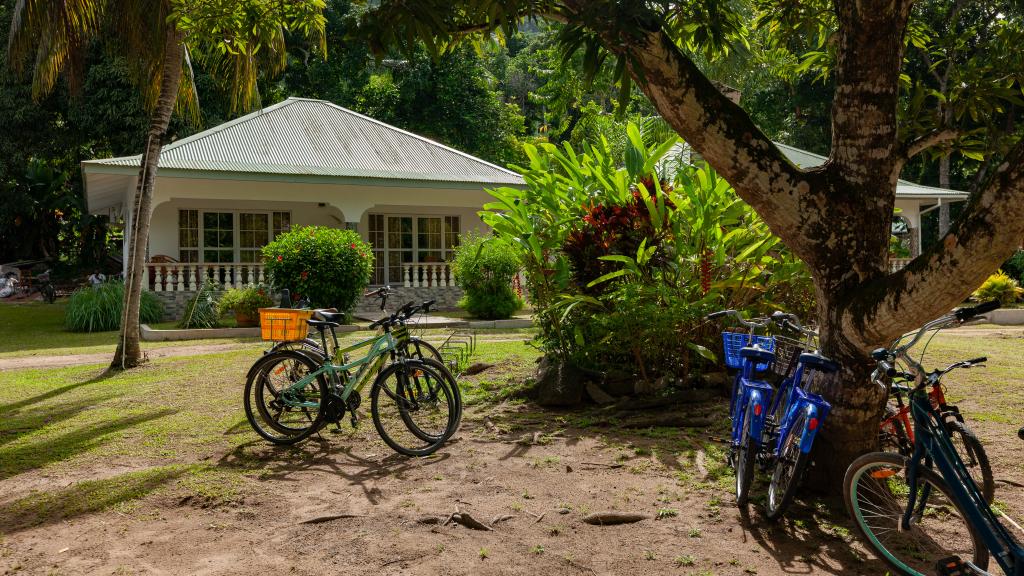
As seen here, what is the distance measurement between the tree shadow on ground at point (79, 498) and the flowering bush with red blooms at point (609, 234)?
387 cm

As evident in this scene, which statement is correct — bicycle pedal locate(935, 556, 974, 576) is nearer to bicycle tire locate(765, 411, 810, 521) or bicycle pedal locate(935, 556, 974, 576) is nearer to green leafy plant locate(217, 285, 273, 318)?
bicycle tire locate(765, 411, 810, 521)

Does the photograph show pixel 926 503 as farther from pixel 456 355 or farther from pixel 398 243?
pixel 398 243

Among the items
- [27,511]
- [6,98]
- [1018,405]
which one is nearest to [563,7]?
[27,511]

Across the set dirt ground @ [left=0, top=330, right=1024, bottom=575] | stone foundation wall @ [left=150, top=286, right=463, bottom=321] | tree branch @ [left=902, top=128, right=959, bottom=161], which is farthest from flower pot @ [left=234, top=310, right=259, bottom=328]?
tree branch @ [left=902, top=128, right=959, bottom=161]

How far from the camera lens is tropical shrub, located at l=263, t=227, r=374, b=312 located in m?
15.4

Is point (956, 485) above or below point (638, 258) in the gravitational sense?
below

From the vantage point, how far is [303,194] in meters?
19.6

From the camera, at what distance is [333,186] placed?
19625 mm

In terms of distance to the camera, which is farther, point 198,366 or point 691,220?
point 198,366

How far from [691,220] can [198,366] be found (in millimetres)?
6596

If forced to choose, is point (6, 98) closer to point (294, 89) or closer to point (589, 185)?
point (294, 89)

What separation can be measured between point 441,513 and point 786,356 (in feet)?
7.01

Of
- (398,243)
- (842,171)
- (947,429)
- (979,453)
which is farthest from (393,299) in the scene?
(947,429)

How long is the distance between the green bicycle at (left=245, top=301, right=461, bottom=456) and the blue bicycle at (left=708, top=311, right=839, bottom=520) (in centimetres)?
212
